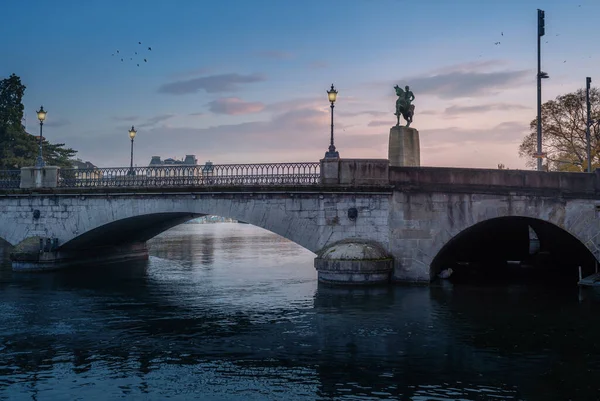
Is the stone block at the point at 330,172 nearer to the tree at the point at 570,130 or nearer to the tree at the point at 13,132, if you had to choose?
the tree at the point at 570,130

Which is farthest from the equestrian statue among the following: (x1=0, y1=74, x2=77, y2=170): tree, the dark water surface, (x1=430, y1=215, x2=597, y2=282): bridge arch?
(x1=0, y1=74, x2=77, y2=170): tree

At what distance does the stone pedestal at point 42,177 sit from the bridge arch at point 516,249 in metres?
20.5

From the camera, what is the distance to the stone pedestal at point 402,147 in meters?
27.8

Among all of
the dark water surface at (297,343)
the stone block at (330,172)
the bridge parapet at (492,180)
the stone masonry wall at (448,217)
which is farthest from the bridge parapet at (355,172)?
the dark water surface at (297,343)

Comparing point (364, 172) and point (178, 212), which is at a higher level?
point (364, 172)

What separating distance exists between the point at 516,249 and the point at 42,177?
3066 cm

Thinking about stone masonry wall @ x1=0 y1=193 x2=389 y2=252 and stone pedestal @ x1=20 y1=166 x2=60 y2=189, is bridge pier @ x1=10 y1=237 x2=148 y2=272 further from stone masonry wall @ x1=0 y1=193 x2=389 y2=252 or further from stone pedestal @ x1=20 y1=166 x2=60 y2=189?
stone pedestal @ x1=20 y1=166 x2=60 y2=189

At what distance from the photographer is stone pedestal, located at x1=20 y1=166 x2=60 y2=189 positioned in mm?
31016

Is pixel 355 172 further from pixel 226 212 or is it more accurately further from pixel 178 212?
pixel 178 212

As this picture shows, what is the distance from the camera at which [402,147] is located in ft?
91.0

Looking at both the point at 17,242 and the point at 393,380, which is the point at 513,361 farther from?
the point at 17,242

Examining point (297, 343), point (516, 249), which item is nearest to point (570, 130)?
point (516, 249)

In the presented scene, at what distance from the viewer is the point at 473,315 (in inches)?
750

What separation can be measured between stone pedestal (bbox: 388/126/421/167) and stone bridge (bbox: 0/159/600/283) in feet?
9.93
